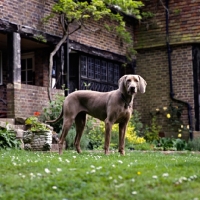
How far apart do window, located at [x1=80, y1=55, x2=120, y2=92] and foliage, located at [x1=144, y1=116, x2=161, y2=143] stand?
1966 millimetres

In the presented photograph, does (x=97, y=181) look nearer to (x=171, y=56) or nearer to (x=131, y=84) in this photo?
(x=131, y=84)

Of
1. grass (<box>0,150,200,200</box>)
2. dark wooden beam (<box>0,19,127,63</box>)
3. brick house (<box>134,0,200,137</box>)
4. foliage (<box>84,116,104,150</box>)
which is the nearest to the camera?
grass (<box>0,150,200,200</box>)

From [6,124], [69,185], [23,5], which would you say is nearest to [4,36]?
[23,5]

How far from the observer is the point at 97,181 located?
14.4 feet

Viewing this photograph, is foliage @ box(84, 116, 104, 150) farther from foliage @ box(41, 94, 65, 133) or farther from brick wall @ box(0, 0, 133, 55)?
brick wall @ box(0, 0, 133, 55)

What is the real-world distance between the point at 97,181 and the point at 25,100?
7.20 metres

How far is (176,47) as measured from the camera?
15.4 meters

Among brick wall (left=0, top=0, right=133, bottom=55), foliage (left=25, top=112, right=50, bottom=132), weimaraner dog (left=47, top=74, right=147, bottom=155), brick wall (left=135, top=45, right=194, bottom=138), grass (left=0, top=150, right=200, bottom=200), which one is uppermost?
brick wall (left=0, top=0, right=133, bottom=55)

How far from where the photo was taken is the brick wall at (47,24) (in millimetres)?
11195

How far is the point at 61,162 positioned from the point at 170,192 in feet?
6.38

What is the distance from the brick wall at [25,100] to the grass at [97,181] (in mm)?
5668

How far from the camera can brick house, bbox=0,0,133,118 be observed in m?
11.1

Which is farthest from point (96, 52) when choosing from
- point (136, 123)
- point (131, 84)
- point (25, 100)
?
point (131, 84)

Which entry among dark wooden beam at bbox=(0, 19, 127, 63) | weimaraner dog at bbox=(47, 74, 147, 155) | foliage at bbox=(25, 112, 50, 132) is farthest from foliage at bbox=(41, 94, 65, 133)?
weimaraner dog at bbox=(47, 74, 147, 155)
